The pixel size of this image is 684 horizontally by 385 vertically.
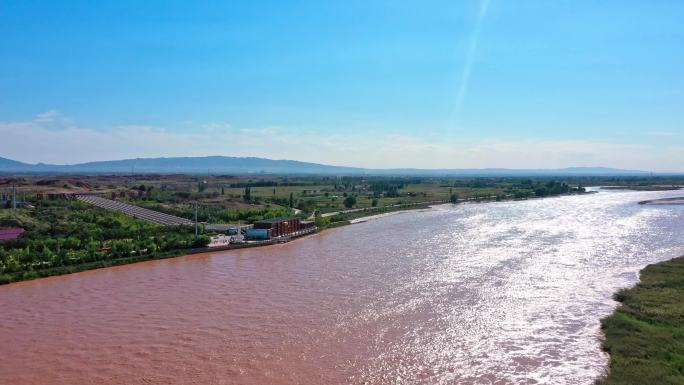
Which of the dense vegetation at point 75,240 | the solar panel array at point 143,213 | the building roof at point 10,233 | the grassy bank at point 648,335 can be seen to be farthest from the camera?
the solar panel array at point 143,213

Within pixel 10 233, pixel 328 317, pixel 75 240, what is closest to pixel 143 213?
pixel 10 233

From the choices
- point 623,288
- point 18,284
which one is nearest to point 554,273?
point 623,288

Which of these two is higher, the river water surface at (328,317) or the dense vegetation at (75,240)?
the dense vegetation at (75,240)

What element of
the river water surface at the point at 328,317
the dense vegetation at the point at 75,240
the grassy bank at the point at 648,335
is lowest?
the river water surface at the point at 328,317

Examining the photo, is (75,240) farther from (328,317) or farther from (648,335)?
(648,335)

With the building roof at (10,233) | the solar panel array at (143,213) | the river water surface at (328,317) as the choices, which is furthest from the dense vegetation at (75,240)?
the solar panel array at (143,213)

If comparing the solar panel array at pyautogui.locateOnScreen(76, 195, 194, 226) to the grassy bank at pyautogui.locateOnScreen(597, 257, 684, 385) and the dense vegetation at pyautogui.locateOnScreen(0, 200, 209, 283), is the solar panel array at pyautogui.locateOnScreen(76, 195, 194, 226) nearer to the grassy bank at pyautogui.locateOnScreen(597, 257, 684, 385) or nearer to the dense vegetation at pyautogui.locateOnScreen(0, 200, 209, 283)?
the dense vegetation at pyautogui.locateOnScreen(0, 200, 209, 283)

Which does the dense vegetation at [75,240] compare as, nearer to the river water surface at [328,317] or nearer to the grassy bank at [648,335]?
the river water surface at [328,317]

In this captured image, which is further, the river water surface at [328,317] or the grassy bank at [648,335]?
the river water surface at [328,317]
